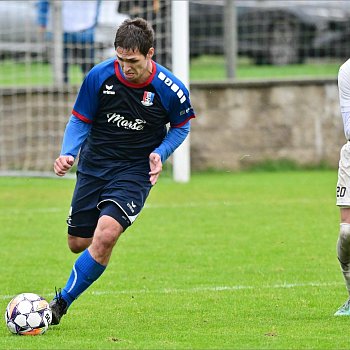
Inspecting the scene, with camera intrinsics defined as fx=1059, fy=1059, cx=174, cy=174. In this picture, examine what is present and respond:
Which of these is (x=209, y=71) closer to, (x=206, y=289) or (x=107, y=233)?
(x=206, y=289)

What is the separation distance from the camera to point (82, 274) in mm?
6574

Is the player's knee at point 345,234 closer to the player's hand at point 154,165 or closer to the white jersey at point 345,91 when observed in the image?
the white jersey at point 345,91

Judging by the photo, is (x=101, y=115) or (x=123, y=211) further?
(x=101, y=115)

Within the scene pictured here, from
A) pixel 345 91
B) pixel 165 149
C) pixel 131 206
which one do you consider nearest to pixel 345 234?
pixel 345 91

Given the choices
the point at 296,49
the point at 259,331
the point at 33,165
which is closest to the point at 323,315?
the point at 259,331

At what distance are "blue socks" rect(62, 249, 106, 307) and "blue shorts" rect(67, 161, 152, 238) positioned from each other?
300 mm

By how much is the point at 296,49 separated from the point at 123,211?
39.5 feet

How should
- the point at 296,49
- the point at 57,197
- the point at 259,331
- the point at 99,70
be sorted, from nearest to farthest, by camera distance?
the point at 259,331
the point at 99,70
the point at 57,197
the point at 296,49

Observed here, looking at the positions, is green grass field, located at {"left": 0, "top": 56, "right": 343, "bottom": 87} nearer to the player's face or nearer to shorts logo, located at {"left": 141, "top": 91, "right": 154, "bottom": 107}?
shorts logo, located at {"left": 141, "top": 91, "right": 154, "bottom": 107}

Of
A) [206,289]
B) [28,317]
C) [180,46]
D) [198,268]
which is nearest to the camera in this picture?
[28,317]

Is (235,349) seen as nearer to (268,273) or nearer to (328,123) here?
(268,273)

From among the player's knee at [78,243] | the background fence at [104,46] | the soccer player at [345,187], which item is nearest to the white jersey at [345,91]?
the soccer player at [345,187]

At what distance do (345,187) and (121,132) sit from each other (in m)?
1.52

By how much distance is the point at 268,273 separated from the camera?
28.7 ft
